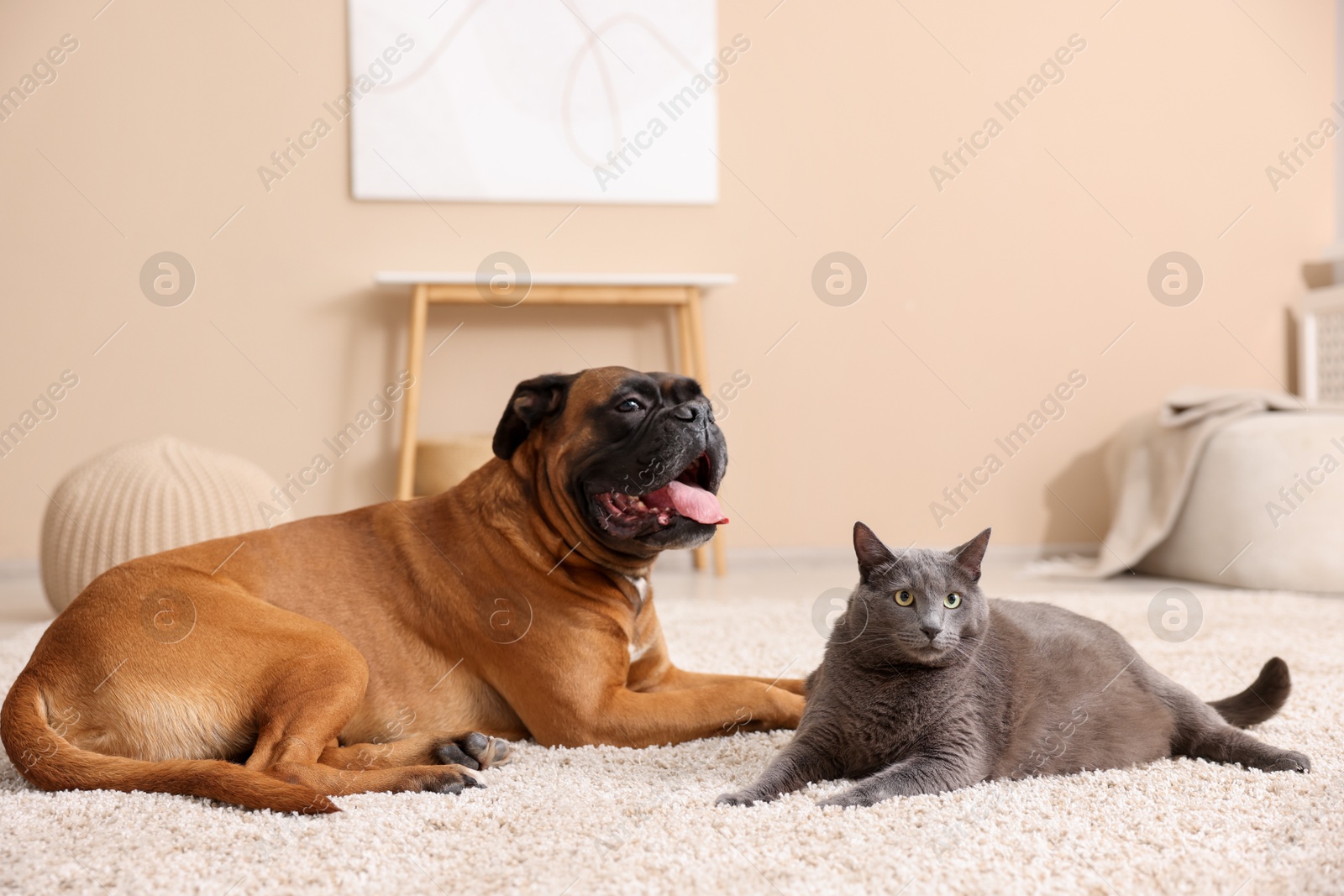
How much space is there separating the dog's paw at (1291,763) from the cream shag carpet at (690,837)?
0.02m

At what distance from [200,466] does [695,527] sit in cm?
221

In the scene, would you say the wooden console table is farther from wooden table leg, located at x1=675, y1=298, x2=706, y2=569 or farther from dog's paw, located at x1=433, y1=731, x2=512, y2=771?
dog's paw, located at x1=433, y1=731, x2=512, y2=771

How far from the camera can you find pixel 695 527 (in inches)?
72.1

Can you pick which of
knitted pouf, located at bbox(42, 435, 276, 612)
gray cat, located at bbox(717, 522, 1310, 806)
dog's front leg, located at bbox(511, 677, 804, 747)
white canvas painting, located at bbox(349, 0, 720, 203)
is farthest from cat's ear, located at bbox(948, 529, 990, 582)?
white canvas painting, located at bbox(349, 0, 720, 203)

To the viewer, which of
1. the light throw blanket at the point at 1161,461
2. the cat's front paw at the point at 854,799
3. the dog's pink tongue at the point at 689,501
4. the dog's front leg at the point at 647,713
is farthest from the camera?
the light throw blanket at the point at 1161,461

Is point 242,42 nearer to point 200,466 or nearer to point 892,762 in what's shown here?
point 200,466

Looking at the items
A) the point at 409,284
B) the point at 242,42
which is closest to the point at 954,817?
the point at 409,284

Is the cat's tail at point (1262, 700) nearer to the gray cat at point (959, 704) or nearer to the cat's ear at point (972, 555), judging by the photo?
the gray cat at point (959, 704)

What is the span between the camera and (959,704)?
1.47 metres

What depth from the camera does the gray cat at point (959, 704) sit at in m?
1.45

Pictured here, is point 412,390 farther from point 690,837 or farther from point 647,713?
point 690,837

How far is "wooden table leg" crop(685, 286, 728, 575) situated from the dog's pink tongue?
2.44 m

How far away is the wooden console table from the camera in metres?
4.14

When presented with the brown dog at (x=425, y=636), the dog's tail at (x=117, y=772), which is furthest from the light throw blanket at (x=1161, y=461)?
the dog's tail at (x=117, y=772)
